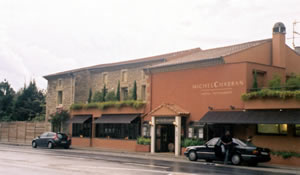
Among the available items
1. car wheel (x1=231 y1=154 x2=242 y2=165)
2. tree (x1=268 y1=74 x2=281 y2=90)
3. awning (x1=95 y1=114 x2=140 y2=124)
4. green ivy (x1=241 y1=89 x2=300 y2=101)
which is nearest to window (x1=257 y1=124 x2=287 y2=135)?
green ivy (x1=241 y1=89 x2=300 y2=101)

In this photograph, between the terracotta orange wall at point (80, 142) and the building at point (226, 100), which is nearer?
the building at point (226, 100)

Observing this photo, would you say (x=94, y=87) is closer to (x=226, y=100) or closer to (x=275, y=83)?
(x=226, y=100)

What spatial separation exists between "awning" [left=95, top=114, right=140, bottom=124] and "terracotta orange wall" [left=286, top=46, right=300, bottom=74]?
41.3ft

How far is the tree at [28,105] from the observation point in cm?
5630

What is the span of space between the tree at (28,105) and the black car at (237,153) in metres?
38.9

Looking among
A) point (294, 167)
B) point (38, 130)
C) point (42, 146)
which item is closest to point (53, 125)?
point (38, 130)

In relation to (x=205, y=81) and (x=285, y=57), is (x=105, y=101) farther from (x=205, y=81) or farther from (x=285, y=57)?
(x=285, y=57)

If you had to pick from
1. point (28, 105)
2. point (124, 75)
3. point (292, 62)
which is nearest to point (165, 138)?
point (292, 62)

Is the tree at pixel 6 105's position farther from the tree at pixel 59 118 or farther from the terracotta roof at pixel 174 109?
the terracotta roof at pixel 174 109

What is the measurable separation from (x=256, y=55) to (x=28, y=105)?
130ft

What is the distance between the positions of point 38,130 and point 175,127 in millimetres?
20703

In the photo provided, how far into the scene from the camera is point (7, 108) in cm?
5766

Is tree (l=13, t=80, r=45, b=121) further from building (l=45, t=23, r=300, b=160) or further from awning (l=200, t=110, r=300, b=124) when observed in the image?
awning (l=200, t=110, r=300, b=124)

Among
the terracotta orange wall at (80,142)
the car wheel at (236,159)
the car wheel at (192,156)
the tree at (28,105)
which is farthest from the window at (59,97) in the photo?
the car wheel at (236,159)
